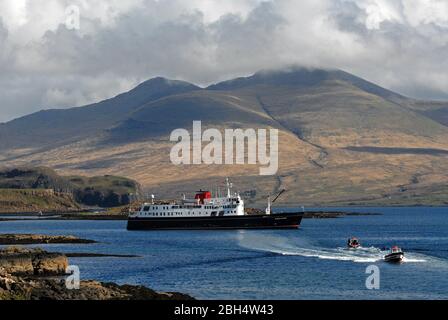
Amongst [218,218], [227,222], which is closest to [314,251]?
[227,222]

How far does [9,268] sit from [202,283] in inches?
751

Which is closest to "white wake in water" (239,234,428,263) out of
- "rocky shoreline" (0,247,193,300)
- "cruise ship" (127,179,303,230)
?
"cruise ship" (127,179,303,230)

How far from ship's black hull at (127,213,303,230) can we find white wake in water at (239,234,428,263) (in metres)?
35.5

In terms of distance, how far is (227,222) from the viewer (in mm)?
194625

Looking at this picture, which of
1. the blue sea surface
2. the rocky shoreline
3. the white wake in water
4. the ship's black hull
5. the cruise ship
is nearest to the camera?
the rocky shoreline

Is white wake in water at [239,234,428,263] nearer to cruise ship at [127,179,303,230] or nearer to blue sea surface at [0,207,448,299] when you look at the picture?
blue sea surface at [0,207,448,299]

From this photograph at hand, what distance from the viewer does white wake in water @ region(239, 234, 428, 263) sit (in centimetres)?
11238

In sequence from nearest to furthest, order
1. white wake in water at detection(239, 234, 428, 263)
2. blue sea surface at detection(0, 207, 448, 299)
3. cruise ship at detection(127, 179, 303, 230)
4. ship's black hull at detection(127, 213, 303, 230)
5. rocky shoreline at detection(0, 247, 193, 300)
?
rocky shoreline at detection(0, 247, 193, 300) → blue sea surface at detection(0, 207, 448, 299) → white wake in water at detection(239, 234, 428, 263) → ship's black hull at detection(127, 213, 303, 230) → cruise ship at detection(127, 179, 303, 230)

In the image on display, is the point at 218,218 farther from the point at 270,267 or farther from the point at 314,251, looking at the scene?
the point at 270,267

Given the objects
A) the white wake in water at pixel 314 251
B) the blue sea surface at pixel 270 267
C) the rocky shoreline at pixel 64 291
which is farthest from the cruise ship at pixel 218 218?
the rocky shoreline at pixel 64 291

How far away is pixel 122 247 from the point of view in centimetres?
14238

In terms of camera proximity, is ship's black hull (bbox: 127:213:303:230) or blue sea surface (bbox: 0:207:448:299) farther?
ship's black hull (bbox: 127:213:303:230)

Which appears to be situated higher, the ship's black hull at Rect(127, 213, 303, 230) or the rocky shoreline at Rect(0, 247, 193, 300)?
the ship's black hull at Rect(127, 213, 303, 230)

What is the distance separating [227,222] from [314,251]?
70734mm
